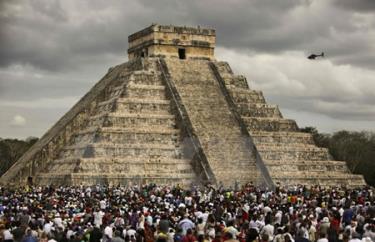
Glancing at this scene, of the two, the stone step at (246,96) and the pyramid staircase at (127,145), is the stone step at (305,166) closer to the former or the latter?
the pyramid staircase at (127,145)

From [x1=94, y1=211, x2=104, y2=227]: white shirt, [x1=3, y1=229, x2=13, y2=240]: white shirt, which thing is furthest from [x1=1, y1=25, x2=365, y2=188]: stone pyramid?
[x1=3, y1=229, x2=13, y2=240]: white shirt

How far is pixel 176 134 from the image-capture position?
30359mm

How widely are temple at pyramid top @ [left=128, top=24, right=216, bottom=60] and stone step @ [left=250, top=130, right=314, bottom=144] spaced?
615 centimetres

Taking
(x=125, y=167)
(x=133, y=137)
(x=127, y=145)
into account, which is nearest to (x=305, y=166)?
(x=133, y=137)

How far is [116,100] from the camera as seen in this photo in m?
30.2

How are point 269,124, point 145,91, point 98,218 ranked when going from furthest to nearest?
point 269,124 → point 145,91 → point 98,218

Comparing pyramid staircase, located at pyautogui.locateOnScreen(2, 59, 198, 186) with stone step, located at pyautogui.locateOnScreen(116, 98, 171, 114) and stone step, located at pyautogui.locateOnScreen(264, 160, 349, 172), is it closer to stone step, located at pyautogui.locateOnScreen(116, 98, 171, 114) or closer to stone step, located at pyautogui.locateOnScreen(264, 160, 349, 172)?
stone step, located at pyautogui.locateOnScreen(116, 98, 171, 114)

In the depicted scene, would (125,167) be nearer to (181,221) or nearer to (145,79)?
(145,79)

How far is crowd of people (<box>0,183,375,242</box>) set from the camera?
10781mm

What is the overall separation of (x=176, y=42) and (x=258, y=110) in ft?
17.9

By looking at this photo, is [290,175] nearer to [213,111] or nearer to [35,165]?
[213,111]

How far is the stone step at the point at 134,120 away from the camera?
29250 mm

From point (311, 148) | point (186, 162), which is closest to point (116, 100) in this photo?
point (186, 162)

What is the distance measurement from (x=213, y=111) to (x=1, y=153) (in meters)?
25.4
